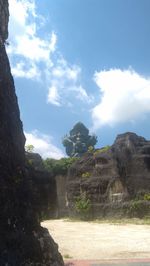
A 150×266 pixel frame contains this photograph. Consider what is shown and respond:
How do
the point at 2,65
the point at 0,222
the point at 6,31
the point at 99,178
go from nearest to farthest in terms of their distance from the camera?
the point at 0,222
the point at 2,65
the point at 6,31
the point at 99,178

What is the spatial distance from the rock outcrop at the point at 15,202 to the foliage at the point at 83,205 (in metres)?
14.7

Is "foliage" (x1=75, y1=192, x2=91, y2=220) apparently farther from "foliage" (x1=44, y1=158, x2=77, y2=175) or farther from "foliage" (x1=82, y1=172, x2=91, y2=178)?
"foliage" (x1=44, y1=158, x2=77, y2=175)

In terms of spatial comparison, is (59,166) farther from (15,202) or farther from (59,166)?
(15,202)

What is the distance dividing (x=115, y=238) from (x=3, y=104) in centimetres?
745

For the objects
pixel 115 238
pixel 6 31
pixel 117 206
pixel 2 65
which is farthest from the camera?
pixel 117 206

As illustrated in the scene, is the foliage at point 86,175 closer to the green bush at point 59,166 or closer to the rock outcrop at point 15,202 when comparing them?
the green bush at point 59,166

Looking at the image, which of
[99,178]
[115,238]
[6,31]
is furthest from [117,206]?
[6,31]

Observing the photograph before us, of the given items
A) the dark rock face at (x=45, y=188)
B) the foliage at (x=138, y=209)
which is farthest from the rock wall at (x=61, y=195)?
the foliage at (x=138, y=209)

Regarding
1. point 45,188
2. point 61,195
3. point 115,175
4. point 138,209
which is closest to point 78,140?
point 61,195

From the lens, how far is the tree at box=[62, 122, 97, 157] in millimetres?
50781

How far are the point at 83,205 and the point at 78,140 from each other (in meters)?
30.9

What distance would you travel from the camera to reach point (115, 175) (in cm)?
2059

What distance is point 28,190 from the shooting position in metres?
Result: 5.85

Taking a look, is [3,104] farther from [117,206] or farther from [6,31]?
[117,206]
